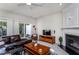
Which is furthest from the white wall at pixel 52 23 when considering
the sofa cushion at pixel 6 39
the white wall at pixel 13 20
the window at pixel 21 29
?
the sofa cushion at pixel 6 39

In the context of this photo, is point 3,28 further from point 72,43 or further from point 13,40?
point 72,43

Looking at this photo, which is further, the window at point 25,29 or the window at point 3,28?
the window at point 25,29

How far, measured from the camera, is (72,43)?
5.03ft

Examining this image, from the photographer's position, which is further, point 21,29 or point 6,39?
point 21,29

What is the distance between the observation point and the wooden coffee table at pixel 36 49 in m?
1.49

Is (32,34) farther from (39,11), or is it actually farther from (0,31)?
(0,31)

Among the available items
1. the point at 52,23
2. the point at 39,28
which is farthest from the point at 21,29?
the point at 52,23

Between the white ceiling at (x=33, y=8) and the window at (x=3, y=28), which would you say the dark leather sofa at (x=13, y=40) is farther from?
the white ceiling at (x=33, y=8)

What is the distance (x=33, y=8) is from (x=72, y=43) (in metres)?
0.84

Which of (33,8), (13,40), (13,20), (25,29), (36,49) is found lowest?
(36,49)

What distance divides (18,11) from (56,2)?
621mm

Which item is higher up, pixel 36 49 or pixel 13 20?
pixel 13 20
